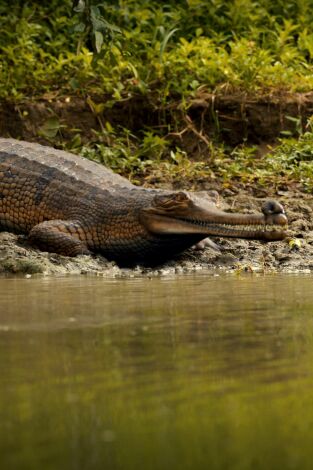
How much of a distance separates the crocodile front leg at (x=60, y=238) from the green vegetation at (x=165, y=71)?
182 centimetres

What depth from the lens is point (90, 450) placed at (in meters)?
2.11

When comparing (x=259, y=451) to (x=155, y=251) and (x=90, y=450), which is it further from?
(x=155, y=251)

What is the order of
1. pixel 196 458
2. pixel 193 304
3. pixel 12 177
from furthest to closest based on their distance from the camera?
pixel 12 177 → pixel 193 304 → pixel 196 458

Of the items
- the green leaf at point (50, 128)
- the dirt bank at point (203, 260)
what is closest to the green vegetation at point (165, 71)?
the green leaf at point (50, 128)

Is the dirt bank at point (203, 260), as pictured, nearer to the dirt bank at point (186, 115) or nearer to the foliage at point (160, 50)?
the dirt bank at point (186, 115)

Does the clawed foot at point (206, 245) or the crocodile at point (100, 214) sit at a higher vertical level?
the crocodile at point (100, 214)

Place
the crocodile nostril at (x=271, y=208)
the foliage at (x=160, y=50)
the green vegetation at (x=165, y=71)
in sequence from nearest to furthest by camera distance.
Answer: the crocodile nostril at (x=271, y=208) → the green vegetation at (x=165, y=71) → the foliage at (x=160, y=50)

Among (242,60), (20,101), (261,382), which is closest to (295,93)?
(242,60)

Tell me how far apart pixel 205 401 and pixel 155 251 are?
514cm

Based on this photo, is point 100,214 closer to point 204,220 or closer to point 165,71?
point 204,220

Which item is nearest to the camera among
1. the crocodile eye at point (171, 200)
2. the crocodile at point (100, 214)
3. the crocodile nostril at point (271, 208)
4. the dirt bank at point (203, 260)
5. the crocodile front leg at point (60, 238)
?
the crocodile nostril at point (271, 208)

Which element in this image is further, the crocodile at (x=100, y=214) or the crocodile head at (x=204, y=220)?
the crocodile at (x=100, y=214)

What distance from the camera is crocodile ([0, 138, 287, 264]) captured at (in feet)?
23.6

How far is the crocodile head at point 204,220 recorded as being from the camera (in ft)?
22.3
